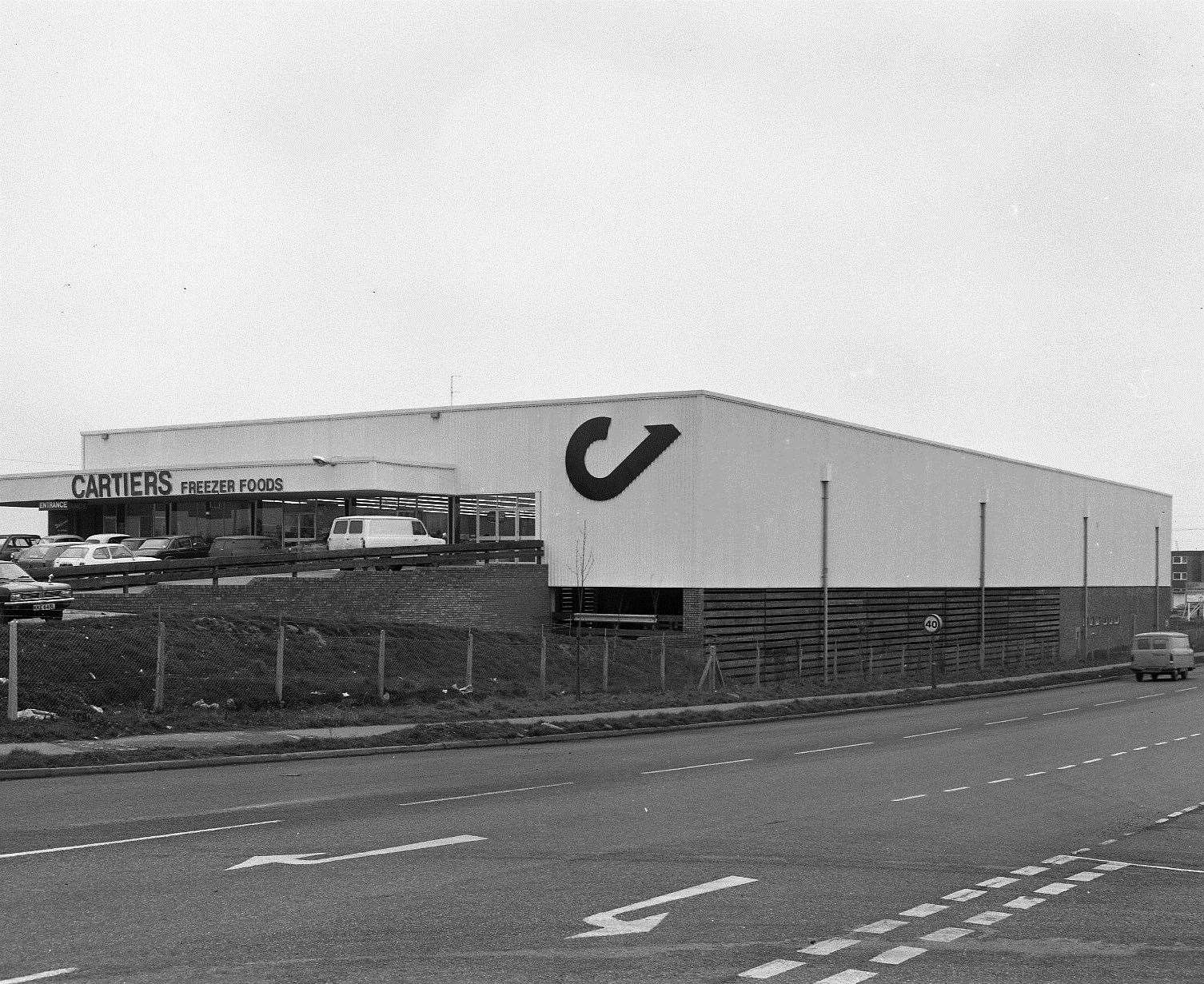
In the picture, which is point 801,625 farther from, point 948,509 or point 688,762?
point 688,762

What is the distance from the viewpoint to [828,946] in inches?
346

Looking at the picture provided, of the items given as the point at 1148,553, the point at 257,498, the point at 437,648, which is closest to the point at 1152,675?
the point at 437,648

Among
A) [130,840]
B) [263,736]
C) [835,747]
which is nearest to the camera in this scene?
[130,840]

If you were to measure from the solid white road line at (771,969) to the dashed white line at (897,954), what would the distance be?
50 cm

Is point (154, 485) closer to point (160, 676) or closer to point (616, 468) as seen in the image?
point (616, 468)

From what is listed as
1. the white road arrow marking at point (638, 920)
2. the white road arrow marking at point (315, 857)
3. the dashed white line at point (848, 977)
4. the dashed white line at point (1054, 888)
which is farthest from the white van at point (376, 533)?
the dashed white line at point (848, 977)

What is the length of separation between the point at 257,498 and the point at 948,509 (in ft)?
96.8

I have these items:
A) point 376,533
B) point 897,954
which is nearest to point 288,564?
point 376,533

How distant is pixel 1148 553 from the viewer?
90.7 m

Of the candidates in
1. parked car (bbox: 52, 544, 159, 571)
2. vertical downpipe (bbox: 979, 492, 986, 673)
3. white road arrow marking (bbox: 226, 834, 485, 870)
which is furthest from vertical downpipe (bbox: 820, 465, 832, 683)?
white road arrow marking (bbox: 226, 834, 485, 870)

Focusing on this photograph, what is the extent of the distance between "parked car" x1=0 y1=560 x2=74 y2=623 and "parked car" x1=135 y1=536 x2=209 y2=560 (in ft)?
56.6

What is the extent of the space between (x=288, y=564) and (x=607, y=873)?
34887 millimetres

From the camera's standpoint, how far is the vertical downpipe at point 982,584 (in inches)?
2297

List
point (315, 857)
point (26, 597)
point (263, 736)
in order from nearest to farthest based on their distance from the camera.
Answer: point (315, 857) → point (263, 736) → point (26, 597)
